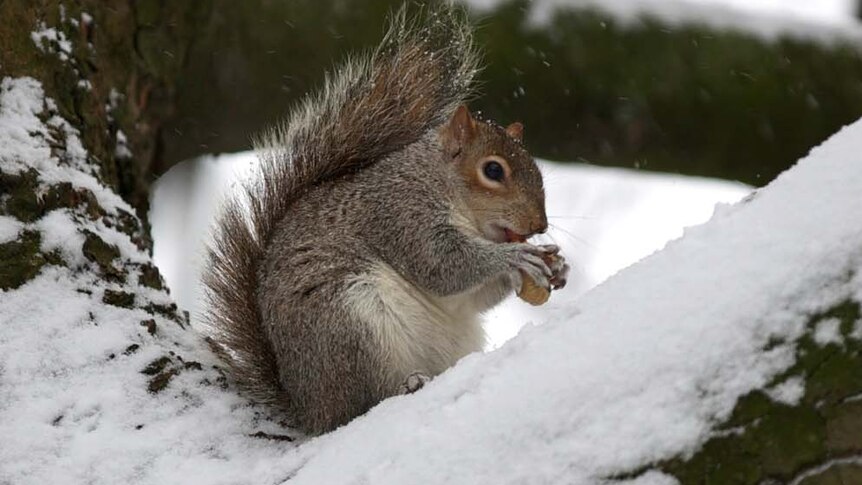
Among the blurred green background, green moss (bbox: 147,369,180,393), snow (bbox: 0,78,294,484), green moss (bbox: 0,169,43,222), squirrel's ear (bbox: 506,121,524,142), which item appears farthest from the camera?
the blurred green background

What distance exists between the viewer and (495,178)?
215 centimetres

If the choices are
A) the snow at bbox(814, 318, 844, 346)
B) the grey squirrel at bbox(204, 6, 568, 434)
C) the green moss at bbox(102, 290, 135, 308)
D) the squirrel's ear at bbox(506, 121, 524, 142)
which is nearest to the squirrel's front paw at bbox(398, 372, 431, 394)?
the grey squirrel at bbox(204, 6, 568, 434)

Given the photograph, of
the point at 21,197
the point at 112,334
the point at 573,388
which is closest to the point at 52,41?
the point at 21,197

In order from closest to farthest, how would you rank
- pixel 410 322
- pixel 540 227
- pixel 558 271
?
pixel 410 322
pixel 558 271
pixel 540 227

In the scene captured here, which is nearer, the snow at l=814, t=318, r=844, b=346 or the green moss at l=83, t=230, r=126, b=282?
the snow at l=814, t=318, r=844, b=346

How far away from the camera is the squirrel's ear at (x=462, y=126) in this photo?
2168mm

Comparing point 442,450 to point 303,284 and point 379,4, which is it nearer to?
point 303,284

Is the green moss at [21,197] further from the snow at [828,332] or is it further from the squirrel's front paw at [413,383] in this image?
the snow at [828,332]

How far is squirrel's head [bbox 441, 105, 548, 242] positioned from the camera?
2.12m

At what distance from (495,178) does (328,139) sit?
339mm

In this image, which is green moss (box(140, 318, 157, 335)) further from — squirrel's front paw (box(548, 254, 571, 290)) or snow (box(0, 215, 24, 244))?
squirrel's front paw (box(548, 254, 571, 290))

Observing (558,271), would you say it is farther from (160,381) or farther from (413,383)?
(160,381)

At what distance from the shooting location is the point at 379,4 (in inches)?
94.3

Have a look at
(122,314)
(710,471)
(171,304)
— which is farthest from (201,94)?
(710,471)
